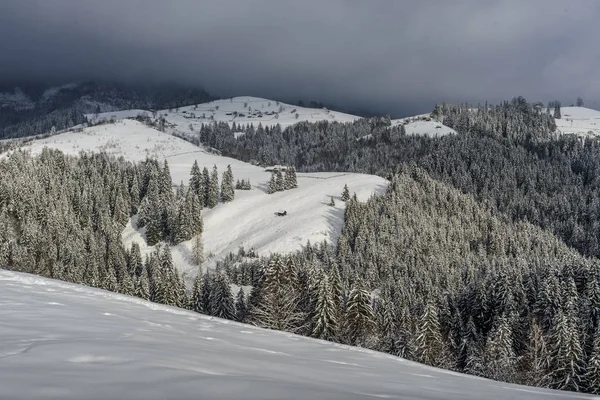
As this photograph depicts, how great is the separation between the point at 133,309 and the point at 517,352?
5341cm

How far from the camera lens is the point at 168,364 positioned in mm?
6730

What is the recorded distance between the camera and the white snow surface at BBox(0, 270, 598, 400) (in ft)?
16.6

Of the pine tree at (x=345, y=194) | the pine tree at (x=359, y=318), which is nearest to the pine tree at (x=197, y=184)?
the pine tree at (x=345, y=194)

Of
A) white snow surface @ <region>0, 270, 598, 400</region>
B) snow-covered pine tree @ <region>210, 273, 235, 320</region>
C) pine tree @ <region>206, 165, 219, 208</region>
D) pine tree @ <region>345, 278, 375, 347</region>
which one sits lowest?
snow-covered pine tree @ <region>210, 273, 235, 320</region>

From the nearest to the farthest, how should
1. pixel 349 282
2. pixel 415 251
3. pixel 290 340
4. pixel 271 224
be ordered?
pixel 290 340 → pixel 349 282 → pixel 415 251 → pixel 271 224

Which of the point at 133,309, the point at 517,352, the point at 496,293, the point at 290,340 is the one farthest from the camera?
the point at 496,293

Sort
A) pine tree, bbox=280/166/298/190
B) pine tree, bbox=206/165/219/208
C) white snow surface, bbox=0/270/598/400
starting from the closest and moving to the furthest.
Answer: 1. white snow surface, bbox=0/270/598/400
2. pine tree, bbox=206/165/219/208
3. pine tree, bbox=280/166/298/190

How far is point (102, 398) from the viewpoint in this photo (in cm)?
459

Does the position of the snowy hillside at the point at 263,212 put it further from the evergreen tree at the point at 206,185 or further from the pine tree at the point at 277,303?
the pine tree at the point at 277,303

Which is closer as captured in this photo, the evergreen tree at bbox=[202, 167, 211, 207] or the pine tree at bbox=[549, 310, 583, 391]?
the pine tree at bbox=[549, 310, 583, 391]

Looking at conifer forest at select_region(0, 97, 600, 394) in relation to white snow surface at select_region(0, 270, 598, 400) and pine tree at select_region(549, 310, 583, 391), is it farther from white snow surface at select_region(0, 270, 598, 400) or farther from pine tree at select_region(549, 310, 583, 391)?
white snow surface at select_region(0, 270, 598, 400)

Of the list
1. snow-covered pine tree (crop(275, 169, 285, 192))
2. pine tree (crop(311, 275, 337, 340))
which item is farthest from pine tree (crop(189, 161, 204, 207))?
pine tree (crop(311, 275, 337, 340))

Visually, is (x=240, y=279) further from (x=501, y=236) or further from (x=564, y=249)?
(x=564, y=249)

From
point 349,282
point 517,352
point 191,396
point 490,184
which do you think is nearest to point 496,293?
point 517,352
